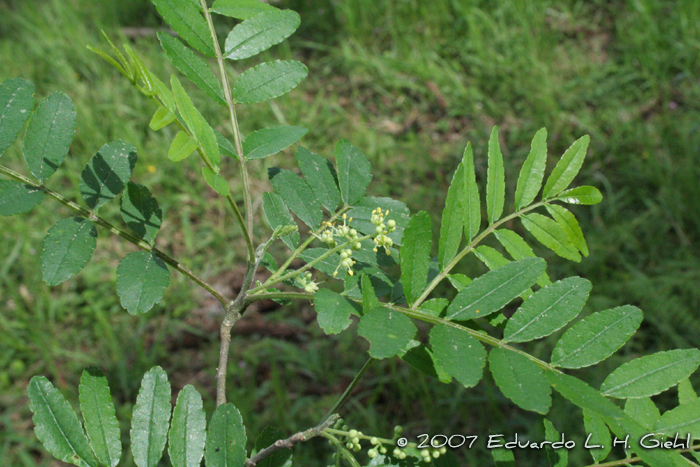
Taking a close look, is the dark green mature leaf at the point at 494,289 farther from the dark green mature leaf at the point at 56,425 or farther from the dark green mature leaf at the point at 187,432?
the dark green mature leaf at the point at 56,425

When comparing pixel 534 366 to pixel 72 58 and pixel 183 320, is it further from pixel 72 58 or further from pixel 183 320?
pixel 72 58

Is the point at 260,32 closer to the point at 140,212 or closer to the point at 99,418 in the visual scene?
the point at 140,212

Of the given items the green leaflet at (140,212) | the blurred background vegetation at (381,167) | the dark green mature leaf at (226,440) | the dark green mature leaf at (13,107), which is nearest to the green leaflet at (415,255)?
the dark green mature leaf at (226,440)

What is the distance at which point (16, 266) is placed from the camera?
308 centimetres

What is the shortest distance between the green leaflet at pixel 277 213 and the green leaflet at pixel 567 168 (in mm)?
432

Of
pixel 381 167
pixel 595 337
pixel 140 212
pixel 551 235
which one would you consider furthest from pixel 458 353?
pixel 381 167

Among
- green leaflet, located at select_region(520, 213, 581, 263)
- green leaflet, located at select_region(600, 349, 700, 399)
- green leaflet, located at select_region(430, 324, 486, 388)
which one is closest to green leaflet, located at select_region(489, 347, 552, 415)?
green leaflet, located at select_region(430, 324, 486, 388)

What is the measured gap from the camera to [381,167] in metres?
3.43

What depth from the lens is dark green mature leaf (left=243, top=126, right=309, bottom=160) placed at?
0.94m

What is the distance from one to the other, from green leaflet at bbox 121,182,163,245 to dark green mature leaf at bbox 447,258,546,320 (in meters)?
0.49

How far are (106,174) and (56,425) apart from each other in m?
0.39

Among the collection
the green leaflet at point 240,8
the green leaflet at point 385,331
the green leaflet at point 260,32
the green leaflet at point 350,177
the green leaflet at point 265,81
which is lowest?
the green leaflet at point 385,331

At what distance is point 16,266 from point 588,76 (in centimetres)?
355

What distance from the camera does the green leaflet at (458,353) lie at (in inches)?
26.0
